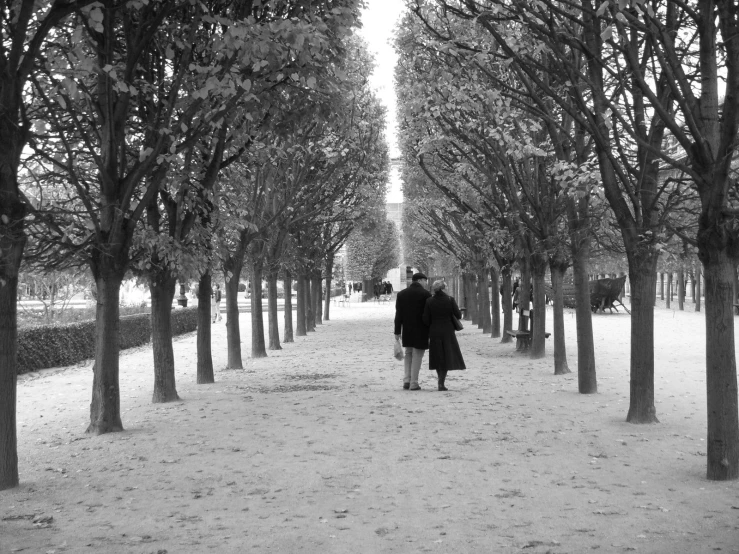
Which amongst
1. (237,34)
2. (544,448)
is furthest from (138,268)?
(544,448)

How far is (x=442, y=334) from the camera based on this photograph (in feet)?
47.8

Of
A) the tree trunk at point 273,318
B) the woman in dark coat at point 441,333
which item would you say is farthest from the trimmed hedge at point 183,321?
the woman in dark coat at point 441,333

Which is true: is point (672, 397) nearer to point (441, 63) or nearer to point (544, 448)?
point (544, 448)

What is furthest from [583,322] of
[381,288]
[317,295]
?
[381,288]

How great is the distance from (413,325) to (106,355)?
562 centimetres

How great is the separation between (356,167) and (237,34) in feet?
60.0

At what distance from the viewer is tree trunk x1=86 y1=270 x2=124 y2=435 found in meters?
10.6

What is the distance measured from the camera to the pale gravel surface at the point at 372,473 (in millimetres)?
6070

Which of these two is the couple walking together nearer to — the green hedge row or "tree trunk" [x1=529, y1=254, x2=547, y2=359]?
"tree trunk" [x1=529, y1=254, x2=547, y2=359]

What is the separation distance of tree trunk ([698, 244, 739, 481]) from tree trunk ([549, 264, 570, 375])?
9.05m

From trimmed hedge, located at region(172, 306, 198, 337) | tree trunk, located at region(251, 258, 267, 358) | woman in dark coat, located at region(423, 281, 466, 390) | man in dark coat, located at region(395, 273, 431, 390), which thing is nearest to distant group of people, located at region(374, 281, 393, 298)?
trimmed hedge, located at region(172, 306, 198, 337)

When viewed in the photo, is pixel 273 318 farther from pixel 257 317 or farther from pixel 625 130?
pixel 625 130

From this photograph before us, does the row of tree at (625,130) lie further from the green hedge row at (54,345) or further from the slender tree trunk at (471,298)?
the slender tree trunk at (471,298)

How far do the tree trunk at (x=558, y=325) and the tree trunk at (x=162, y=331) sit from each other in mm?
7086
